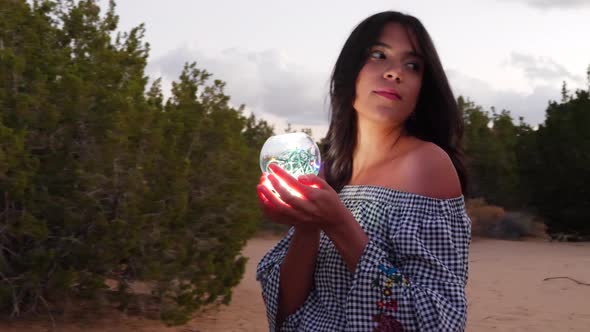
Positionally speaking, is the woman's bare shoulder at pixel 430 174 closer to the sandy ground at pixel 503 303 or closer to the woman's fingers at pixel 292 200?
the woman's fingers at pixel 292 200

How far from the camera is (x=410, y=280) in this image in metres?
1.46

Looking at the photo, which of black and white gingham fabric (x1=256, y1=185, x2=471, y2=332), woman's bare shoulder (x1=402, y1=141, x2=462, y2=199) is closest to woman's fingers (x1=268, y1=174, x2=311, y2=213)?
black and white gingham fabric (x1=256, y1=185, x2=471, y2=332)

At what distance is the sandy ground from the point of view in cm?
743

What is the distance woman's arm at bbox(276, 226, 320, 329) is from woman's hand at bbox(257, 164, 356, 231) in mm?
166

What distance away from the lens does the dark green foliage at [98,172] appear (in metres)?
6.28

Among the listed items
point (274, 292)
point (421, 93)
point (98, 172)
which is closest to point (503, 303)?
point (98, 172)

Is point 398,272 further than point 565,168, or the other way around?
point 565,168

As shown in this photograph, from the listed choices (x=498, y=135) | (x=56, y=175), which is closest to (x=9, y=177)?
(x=56, y=175)

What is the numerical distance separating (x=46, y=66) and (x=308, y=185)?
6103 mm

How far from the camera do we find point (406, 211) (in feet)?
5.00

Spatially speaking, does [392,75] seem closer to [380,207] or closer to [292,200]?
[380,207]

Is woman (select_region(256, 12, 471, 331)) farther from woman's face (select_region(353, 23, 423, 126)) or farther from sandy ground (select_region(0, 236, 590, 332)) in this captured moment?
sandy ground (select_region(0, 236, 590, 332))

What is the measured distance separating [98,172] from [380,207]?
5.25 metres

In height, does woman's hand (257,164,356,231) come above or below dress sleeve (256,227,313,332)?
above
